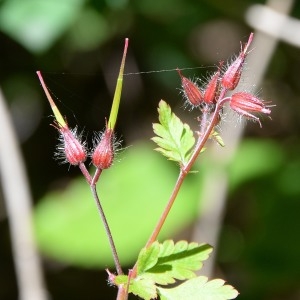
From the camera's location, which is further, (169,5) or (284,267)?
(169,5)

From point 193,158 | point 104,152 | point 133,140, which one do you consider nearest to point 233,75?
point 193,158

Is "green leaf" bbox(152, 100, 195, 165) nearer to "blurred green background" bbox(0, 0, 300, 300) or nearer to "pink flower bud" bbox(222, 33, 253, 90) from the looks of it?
"pink flower bud" bbox(222, 33, 253, 90)

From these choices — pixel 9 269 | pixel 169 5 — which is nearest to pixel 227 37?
pixel 169 5

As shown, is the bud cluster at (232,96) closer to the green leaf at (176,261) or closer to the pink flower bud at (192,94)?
the pink flower bud at (192,94)

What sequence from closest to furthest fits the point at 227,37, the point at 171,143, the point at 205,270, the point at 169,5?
the point at 171,143
the point at 205,270
the point at 169,5
the point at 227,37

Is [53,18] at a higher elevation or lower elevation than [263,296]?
higher

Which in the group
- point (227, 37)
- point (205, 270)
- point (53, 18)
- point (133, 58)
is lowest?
point (205, 270)

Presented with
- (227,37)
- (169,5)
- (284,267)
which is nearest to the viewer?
(284,267)

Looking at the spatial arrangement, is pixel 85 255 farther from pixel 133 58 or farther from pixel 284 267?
pixel 133 58
